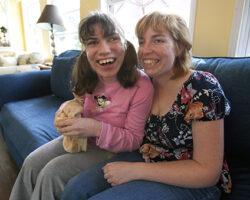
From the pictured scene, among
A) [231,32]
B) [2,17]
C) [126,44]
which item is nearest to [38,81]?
[126,44]

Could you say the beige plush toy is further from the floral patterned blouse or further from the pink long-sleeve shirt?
the floral patterned blouse

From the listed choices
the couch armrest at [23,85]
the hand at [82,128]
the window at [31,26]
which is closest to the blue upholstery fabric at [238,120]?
the hand at [82,128]

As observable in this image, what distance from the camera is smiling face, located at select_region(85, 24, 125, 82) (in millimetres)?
821

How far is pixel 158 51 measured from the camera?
722 millimetres

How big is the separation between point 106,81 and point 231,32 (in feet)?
2.90

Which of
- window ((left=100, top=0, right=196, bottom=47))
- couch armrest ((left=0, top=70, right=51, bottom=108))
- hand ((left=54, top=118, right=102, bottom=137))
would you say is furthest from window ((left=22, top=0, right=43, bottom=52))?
hand ((left=54, top=118, right=102, bottom=137))

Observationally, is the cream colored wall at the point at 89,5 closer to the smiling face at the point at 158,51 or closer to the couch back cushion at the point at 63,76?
the couch back cushion at the point at 63,76

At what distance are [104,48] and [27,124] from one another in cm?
94

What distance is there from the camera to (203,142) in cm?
63

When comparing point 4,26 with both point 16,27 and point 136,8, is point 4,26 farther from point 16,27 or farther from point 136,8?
point 136,8

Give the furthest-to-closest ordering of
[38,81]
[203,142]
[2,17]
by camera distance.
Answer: [2,17] → [38,81] → [203,142]

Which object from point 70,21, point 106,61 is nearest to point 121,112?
point 106,61

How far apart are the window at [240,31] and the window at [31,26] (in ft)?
14.4

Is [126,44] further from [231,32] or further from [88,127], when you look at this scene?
[231,32]
